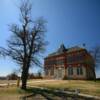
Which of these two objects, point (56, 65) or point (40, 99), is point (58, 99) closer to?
point (40, 99)

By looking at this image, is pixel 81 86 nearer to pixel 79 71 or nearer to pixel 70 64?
pixel 79 71

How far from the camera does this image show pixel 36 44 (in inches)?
1273

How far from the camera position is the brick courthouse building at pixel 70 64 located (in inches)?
2028

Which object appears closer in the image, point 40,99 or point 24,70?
point 40,99

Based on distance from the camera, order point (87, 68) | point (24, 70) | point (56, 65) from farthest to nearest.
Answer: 1. point (56, 65)
2. point (87, 68)
3. point (24, 70)

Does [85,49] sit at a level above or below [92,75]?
above

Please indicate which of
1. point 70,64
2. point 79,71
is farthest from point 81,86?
point 70,64

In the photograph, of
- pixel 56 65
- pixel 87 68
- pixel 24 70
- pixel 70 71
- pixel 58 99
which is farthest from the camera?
pixel 56 65

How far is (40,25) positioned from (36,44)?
3220mm

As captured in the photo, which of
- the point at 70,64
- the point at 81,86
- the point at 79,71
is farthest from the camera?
the point at 70,64

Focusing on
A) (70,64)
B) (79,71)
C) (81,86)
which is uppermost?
(70,64)

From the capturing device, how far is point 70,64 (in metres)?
55.4

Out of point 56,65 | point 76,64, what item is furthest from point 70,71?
point 56,65

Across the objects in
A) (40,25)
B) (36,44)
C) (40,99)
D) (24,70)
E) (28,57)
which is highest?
(40,25)
